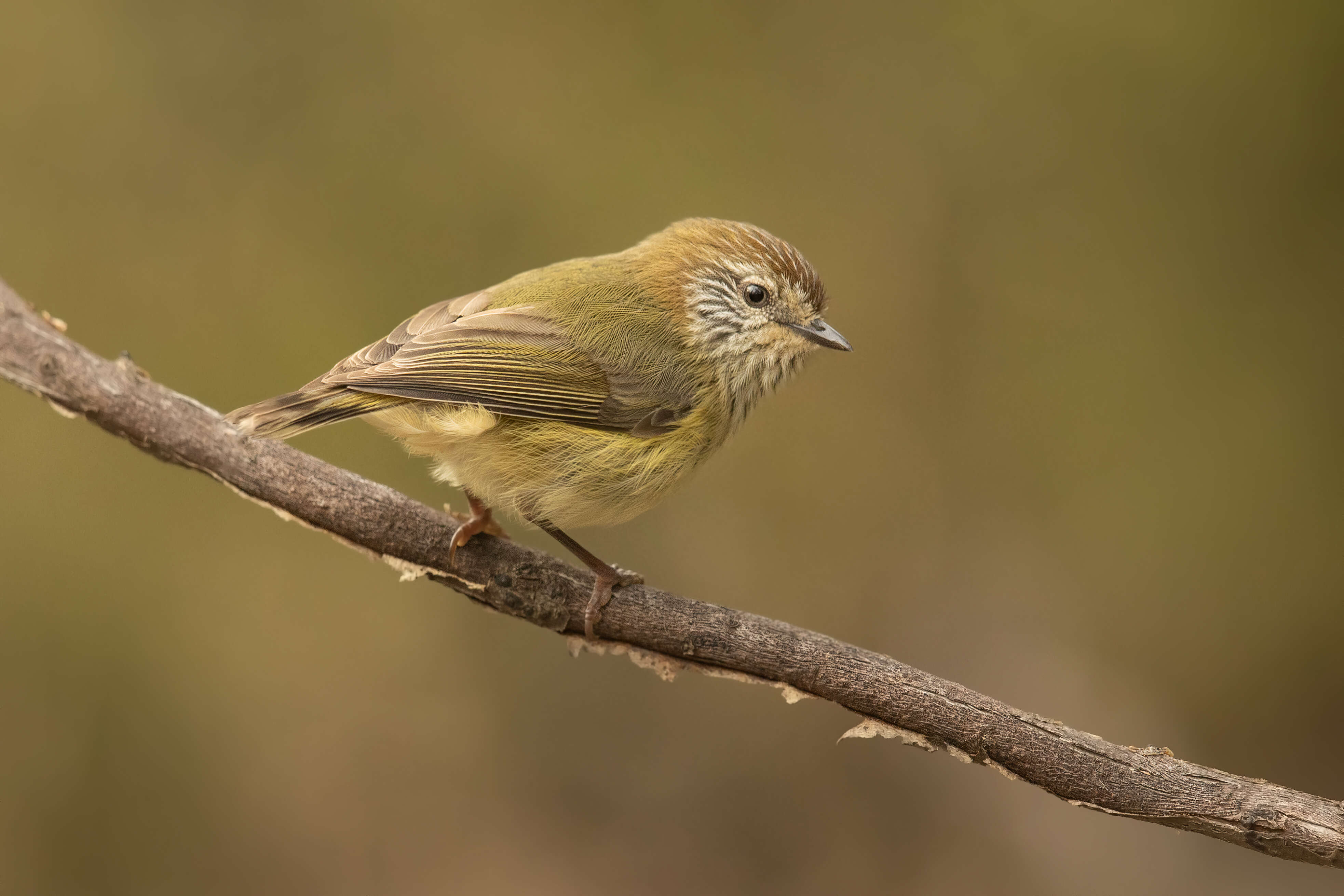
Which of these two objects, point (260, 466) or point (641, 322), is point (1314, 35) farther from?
point (260, 466)

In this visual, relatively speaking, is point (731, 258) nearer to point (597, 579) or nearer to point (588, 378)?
point (588, 378)

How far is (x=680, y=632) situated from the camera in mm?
2777

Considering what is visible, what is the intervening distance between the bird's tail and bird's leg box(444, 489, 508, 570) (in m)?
0.38

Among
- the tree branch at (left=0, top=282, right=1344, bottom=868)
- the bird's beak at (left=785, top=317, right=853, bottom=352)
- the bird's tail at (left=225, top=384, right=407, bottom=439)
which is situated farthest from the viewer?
the bird's beak at (left=785, top=317, right=853, bottom=352)

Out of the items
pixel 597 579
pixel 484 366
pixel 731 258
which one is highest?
pixel 731 258

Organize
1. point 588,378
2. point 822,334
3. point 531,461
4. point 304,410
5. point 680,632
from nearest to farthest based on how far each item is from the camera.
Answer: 1. point 304,410
2. point 680,632
3. point 531,461
4. point 588,378
5. point 822,334

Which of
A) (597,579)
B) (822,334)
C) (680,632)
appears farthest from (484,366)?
(822,334)

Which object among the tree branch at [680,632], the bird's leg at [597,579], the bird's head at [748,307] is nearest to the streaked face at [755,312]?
the bird's head at [748,307]

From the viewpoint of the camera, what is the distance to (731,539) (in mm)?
4805

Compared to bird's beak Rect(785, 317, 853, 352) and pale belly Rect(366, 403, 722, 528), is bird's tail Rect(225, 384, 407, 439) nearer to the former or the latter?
pale belly Rect(366, 403, 722, 528)

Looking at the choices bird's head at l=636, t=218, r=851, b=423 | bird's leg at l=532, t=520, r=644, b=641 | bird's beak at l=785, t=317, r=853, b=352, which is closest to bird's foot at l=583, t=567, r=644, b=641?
bird's leg at l=532, t=520, r=644, b=641

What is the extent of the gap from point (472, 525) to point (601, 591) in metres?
0.40

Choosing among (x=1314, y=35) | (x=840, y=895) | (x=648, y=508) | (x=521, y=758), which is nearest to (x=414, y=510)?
(x=648, y=508)

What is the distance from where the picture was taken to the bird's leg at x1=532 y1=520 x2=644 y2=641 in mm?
2842
